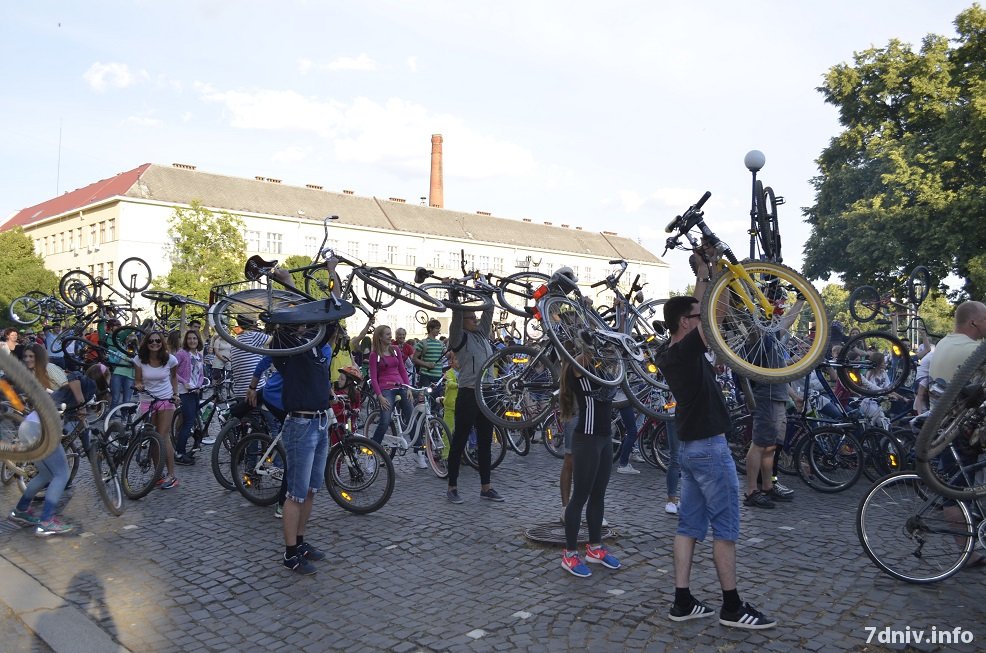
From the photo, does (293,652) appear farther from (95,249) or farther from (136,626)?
(95,249)

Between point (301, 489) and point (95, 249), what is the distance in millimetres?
58118

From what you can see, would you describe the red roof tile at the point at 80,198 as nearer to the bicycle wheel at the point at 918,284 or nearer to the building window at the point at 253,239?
the building window at the point at 253,239

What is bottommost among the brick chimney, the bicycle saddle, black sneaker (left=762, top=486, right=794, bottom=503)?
black sneaker (left=762, top=486, right=794, bottom=503)

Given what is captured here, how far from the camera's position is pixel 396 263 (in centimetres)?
6288

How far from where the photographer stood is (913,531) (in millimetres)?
5266

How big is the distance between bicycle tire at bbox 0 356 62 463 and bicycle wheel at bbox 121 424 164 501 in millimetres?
4014

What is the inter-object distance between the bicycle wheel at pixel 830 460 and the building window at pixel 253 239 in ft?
174

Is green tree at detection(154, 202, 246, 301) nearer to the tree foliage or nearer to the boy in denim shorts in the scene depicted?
the tree foliage

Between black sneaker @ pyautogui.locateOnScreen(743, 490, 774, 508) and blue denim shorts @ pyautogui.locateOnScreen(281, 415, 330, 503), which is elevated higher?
blue denim shorts @ pyautogui.locateOnScreen(281, 415, 330, 503)

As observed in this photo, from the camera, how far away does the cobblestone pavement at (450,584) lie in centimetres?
443

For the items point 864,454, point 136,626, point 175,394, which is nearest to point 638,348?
point 864,454

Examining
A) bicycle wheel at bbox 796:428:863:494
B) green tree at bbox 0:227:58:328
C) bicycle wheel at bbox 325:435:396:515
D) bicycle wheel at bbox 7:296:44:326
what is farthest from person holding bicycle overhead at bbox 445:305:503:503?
green tree at bbox 0:227:58:328

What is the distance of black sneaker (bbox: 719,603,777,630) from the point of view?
Answer: 14.4 ft

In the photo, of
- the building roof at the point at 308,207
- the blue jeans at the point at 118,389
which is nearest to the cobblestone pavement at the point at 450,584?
the blue jeans at the point at 118,389
